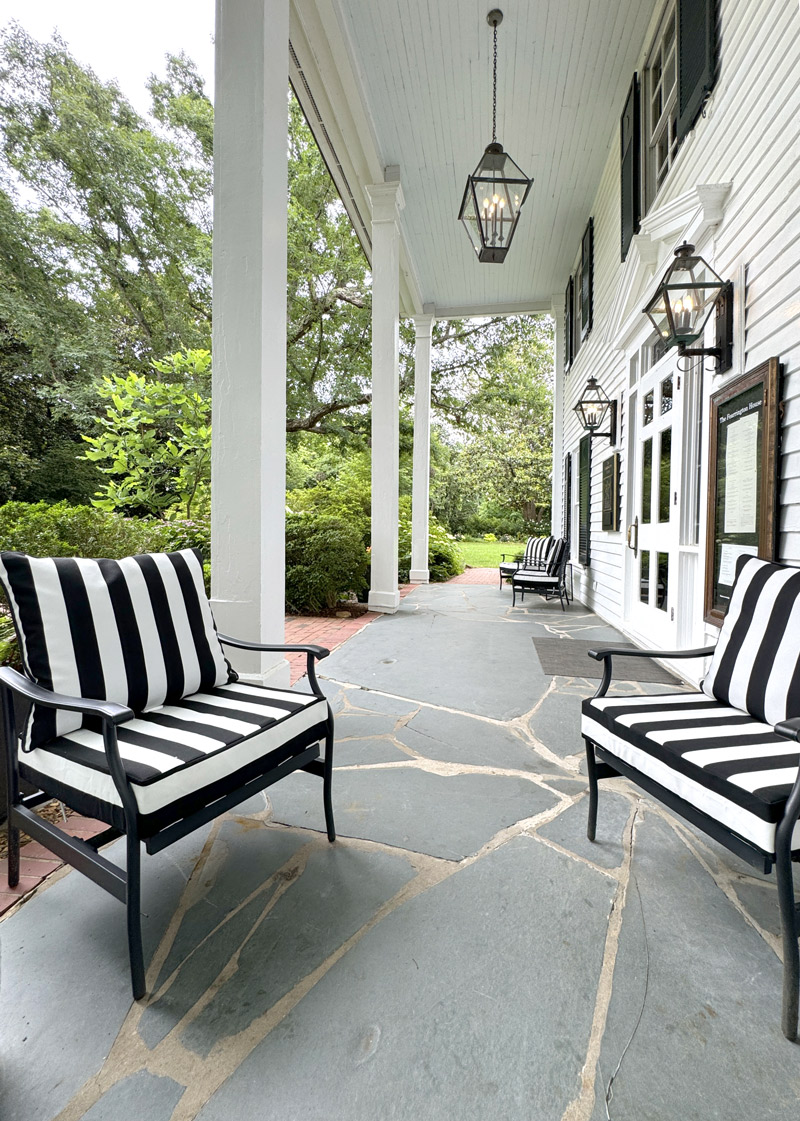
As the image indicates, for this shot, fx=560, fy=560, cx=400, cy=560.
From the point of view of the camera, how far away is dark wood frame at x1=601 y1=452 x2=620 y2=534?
18.6 ft

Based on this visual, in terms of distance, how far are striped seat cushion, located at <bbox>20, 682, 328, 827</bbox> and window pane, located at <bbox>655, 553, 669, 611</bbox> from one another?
3.31 meters

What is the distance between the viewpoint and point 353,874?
170cm

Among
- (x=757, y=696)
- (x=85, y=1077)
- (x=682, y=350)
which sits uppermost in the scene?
(x=682, y=350)

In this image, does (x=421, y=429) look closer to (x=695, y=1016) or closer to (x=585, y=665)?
(x=585, y=665)

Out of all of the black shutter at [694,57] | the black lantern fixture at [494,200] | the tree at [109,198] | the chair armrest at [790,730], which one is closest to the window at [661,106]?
the black shutter at [694,57]

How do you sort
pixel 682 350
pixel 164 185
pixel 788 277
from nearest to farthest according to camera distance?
pixel 788 277 → pixel 682 350 → pixel 164 185

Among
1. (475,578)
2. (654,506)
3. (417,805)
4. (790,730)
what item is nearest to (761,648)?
(790,730)

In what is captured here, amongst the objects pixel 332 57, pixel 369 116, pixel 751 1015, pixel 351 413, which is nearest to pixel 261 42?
pixel 332 57

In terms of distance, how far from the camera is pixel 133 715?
122cm

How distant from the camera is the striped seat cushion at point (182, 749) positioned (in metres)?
1.32

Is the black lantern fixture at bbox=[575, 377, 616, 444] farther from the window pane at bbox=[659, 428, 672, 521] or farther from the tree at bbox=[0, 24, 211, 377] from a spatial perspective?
the tree at bbox=[0, 24, 211, 377]

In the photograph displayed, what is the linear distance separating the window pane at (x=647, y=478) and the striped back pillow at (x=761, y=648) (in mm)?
2887

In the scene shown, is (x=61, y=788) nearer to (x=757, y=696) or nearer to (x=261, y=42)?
(x=757, y=696)

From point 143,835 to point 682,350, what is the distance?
3.38 metres
